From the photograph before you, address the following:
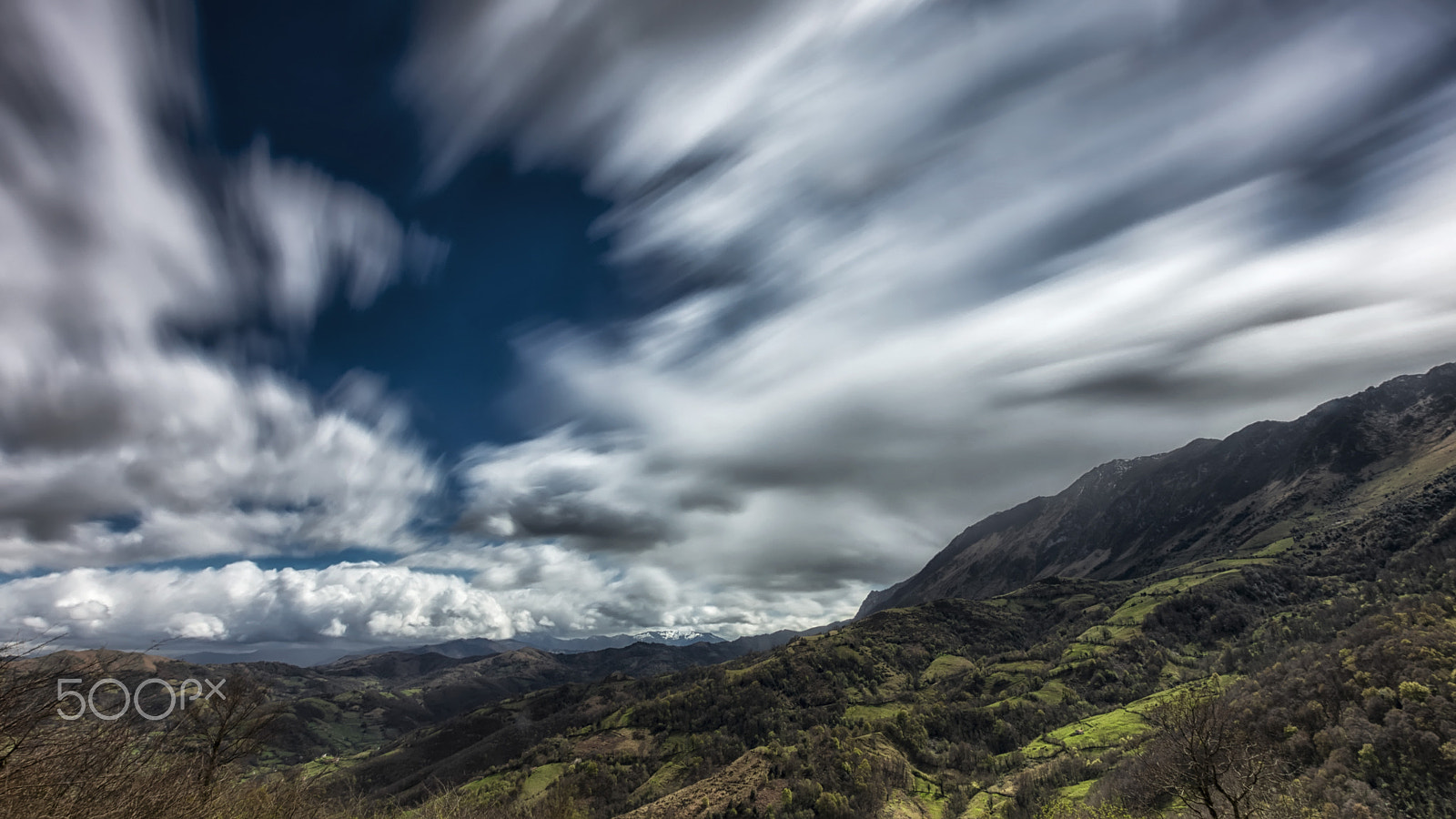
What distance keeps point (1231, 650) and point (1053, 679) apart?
52.1 metres

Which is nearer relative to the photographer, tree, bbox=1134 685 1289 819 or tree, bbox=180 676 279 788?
tree, bbox=1134 685 1289 819

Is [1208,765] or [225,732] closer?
[1208,765]

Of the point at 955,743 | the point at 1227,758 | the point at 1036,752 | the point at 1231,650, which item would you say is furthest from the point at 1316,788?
the point at 1231,650

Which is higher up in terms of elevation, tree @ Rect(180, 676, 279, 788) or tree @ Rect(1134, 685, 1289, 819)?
tree @ Rect(180, 676, 279, 788)

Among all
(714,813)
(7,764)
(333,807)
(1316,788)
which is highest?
(7,764)

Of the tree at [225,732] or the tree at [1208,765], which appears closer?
the tree at [1208,765]

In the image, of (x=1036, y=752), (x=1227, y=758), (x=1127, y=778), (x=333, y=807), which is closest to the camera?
(x=1227, y=758)

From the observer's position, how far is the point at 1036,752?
135m

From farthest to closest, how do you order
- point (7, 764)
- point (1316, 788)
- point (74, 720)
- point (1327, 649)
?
1. point (1327, 649)
2. point (1316, 788)
3. point (74, 720)
4. point (7, 764)

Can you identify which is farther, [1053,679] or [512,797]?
[1053,679]

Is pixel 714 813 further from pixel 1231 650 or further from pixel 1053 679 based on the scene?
pixel 1231 650

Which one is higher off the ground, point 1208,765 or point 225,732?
point 225,732

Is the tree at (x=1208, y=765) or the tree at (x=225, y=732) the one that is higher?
the tree at (x=225, y=732)

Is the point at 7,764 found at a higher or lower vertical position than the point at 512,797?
higher
